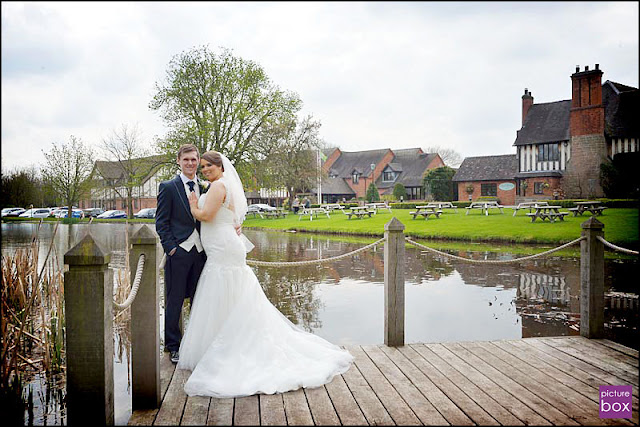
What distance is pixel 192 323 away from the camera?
4.23m

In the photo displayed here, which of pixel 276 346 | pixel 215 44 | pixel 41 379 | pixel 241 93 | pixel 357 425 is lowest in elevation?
pixel 41 379

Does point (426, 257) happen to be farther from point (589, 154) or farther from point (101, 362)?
point (589, 154)

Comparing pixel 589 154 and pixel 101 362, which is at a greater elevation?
pixel 589 154

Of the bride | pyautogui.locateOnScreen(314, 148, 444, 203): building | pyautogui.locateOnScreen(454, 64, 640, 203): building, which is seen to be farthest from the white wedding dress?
pyautogui.locateOnScreen(314, 148, 444, 203): building

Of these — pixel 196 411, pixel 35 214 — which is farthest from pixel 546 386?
pixel 35 214

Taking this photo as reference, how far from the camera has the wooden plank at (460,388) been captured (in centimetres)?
334

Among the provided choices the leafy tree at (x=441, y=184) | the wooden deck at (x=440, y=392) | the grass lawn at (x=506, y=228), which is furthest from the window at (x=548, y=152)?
the wooden deck at (x=440, y=392)

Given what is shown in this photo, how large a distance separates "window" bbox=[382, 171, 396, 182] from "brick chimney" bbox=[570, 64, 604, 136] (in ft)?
87.7

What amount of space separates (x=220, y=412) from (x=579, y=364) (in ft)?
11.0

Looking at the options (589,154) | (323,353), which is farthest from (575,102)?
(323,353)

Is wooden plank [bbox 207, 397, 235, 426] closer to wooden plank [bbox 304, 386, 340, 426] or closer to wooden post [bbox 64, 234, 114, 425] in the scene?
wooden plank [bbox 304, 386, 340, 426]

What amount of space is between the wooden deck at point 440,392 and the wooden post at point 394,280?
24cm

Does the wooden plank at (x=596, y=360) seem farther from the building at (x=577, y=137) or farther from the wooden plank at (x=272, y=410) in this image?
the building at (x=577, y=137)

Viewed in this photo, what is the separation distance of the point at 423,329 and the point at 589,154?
32073 mm
